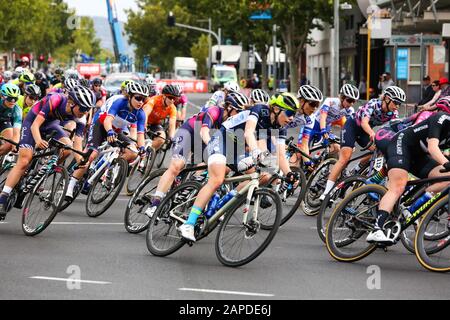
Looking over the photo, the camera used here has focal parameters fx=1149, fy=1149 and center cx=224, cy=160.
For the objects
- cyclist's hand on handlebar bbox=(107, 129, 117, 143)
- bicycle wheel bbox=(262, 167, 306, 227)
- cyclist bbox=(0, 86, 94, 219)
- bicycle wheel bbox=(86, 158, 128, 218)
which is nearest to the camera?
cyclist bbox=(0, 86, 94, 219)

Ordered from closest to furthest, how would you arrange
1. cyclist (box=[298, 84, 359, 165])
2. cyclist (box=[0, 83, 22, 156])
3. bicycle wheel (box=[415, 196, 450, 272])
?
bicycle wheel (box=[415, 196, 450, 272]) < cyclist (box=[0, 83, 22, 156]) < cyclist (box=[298, 84, 359, 165])

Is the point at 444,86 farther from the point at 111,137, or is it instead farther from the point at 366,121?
the point at 111,137

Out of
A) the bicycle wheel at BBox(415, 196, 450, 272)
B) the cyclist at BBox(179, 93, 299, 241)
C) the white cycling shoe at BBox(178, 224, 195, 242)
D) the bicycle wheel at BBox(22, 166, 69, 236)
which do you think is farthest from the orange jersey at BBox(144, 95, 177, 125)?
the bicycle wheel at BBox(415, 196, 450, 272)

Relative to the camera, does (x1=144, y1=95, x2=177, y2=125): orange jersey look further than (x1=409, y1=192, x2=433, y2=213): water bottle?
Yes

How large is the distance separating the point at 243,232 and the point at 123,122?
5.15 metres

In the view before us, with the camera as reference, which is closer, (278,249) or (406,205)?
(406,205)

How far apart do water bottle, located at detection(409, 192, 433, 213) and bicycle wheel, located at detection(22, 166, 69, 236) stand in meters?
3.78

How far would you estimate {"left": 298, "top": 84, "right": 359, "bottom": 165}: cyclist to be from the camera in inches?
611

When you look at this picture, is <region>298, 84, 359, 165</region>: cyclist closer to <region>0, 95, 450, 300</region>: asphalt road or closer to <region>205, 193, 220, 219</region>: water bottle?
<region>0, 95, 450, 300</region>: asphalt road

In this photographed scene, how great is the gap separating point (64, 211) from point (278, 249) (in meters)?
3.92
